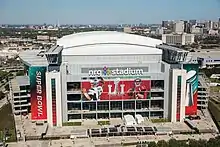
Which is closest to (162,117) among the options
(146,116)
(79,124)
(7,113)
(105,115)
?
(146,116)

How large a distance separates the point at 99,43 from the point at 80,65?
239 centimetres

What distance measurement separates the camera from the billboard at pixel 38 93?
14805 mm

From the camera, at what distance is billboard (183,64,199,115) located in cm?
1530

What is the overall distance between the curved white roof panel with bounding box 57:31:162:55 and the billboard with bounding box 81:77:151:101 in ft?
6.98

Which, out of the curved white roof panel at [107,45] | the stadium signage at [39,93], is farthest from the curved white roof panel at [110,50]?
the stadium signage at [39,93]

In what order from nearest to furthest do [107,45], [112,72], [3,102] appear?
[112,72] < [107,45] < [3,102]

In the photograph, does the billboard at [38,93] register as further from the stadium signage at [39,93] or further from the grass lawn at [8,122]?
the grass lawn at [8,122]

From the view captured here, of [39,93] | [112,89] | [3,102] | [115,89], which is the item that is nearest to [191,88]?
[115,89]

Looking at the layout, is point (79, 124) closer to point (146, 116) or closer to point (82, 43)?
point (146, 116)

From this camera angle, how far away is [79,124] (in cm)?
1453

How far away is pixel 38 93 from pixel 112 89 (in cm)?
350

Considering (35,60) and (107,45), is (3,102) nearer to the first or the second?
(35,60)

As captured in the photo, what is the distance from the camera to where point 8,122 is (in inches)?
592

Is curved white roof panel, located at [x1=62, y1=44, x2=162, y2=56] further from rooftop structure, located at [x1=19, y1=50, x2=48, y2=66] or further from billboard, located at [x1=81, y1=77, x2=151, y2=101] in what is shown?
billboard, located at [x1=81, y1=77, x2=151, y2=101]
